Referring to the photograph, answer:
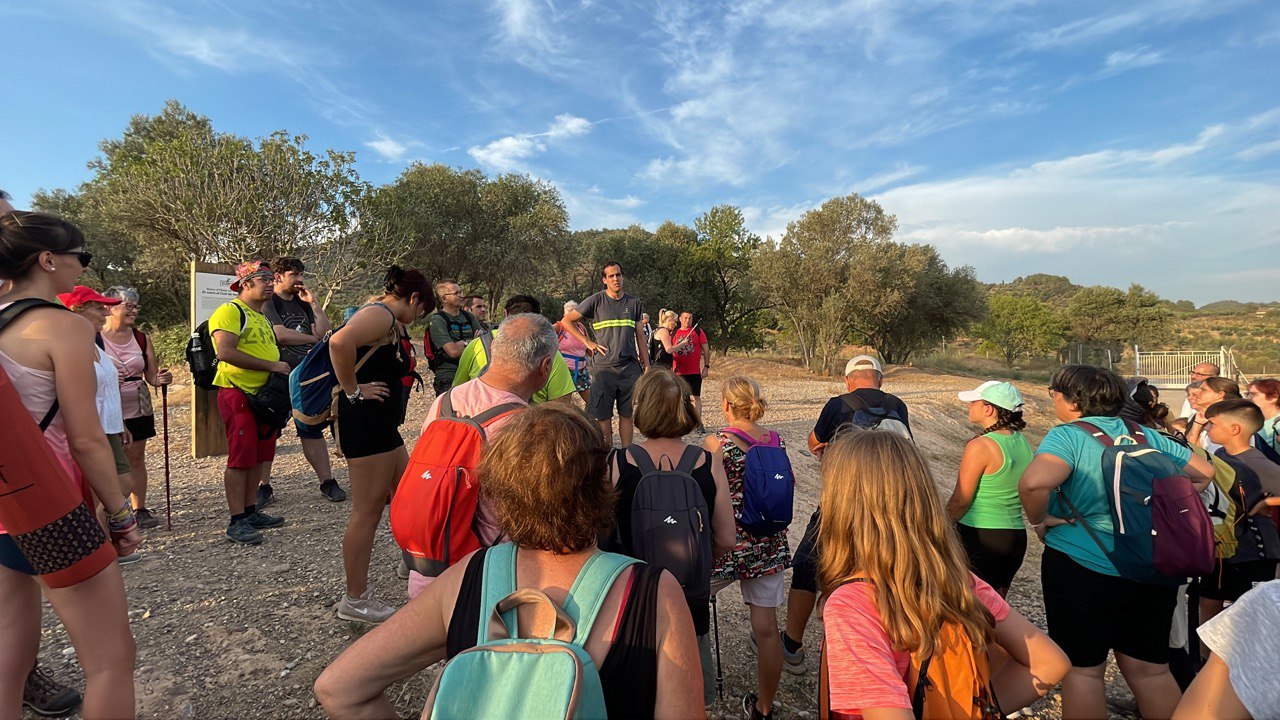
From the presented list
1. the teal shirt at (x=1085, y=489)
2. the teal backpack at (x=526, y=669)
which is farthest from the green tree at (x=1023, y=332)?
the teal backpack at (x=526, y=669)

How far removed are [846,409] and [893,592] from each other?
215 centimetres

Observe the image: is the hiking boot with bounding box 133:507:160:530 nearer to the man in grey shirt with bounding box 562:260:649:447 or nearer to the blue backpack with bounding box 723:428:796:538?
the man in grey shirt with bounding box 562:260:649:447

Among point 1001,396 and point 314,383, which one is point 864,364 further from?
point 314,383

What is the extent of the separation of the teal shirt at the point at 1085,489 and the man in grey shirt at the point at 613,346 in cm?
412

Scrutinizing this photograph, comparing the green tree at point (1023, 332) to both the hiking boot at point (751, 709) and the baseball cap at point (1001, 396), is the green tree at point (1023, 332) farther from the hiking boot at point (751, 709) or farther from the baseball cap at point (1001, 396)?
the hiking boot at point (751, 709)

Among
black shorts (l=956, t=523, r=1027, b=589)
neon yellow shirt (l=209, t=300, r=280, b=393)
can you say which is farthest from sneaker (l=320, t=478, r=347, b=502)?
black shorts (l=956, t=523, r=1027, b=589)

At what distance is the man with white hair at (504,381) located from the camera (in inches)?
82.4

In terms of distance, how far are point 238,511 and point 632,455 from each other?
154 inches

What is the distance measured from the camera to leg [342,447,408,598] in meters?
3.14

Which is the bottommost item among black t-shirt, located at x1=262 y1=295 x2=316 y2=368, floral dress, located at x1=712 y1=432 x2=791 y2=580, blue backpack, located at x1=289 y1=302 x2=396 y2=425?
floral dress, located at x1=712 y1=432 x2=791 y2=580

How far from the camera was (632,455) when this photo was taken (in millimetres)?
2486

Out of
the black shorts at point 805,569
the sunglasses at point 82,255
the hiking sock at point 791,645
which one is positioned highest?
the sunglasses at point 82,255

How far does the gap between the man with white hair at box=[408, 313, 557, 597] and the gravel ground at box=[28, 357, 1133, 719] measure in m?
1.39

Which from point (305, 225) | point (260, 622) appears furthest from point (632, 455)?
point (305, 225)
